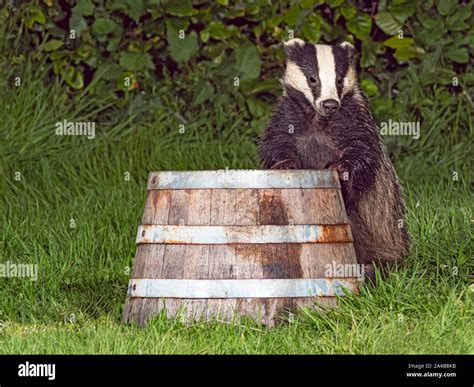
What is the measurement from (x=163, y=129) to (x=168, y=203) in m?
3.44

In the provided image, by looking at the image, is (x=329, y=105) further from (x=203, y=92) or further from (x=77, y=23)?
(x=77, y=23)

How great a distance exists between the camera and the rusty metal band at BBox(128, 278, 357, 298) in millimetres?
4738

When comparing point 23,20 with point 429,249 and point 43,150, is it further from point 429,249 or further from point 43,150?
point 429,249

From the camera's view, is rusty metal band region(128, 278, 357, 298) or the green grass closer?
the green grass

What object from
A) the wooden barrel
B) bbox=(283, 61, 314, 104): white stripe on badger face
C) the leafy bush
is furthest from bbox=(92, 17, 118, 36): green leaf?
the wooden barrel

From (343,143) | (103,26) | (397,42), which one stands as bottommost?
(343,143)

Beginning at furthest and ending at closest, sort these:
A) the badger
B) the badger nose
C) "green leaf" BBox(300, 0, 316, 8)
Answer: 1. "green leaf" BBox(300, 0, 316, 8)
2. the badger
3. the badger nose

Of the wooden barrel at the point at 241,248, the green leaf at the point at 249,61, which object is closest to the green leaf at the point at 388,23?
the green leaf at the point at 249,61

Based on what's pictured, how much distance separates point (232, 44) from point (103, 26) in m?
0.96

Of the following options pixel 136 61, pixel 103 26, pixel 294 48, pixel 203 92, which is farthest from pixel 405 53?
pixel 294 48

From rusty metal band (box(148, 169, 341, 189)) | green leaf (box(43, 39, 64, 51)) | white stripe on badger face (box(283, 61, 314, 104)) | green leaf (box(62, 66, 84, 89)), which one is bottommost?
rusty metal band (box(148, 169, 341, 189))

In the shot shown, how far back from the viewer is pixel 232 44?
8.38 m

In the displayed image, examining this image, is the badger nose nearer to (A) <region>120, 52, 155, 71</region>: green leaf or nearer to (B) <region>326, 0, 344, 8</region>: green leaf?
(B) <region>326, 0, 344, 8</region>: green leaf

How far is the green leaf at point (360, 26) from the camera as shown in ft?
26.7
